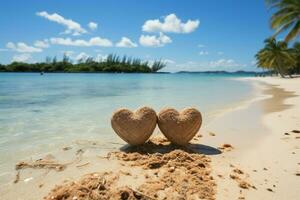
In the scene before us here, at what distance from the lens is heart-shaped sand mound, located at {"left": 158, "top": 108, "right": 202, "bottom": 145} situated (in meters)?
5.42

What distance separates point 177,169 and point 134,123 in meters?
1.44

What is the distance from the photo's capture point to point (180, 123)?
17.8 feet

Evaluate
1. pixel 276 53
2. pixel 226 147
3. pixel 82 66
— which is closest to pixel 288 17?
pixel 226 147

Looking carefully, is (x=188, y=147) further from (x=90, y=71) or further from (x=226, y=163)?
(x=90, y=71)

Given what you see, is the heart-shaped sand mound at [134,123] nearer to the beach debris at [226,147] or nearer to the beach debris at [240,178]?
the beach debris at [226,147]

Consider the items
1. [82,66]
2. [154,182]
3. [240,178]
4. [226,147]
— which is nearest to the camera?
[154,182]

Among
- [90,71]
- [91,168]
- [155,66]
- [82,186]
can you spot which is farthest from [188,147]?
[155,66]

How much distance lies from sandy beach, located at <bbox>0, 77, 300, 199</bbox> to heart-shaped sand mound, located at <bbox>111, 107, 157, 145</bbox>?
326mm

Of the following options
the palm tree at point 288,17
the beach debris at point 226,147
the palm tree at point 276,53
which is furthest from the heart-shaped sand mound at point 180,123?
the palm tree at point 276,53

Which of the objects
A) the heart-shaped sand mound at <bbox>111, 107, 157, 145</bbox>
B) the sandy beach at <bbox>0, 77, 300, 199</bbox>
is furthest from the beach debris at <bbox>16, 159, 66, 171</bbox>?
the heart-shaped sand mound at <bbox>111, 107, 157, 145</bbox>

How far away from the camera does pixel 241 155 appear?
5172 mm

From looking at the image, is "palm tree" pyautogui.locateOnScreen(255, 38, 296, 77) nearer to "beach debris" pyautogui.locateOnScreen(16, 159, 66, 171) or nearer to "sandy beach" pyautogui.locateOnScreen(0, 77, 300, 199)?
"sandy beach" pyautogui.locateOnScreen(0, 77, 300, 199)

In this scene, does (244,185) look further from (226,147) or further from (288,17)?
(288,17)

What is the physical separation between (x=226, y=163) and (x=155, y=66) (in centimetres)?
15368
